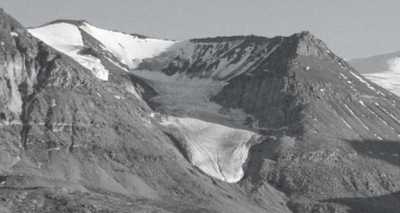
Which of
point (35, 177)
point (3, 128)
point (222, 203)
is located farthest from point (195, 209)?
point (3, 128)

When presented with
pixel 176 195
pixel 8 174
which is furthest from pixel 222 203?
pixel 8 174

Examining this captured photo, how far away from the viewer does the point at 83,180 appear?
7461 inches

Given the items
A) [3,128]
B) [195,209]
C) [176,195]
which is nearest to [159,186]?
[176,195]

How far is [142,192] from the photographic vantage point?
193000mm

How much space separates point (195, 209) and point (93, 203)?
20610 millimetres

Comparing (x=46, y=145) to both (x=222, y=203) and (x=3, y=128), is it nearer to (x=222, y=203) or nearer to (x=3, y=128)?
(x=3, y=128)

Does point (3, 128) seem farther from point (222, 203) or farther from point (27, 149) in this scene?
point (222, 203)

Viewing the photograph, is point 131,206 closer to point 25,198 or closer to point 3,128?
point 25,198

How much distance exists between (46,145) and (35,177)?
18783 millimetres

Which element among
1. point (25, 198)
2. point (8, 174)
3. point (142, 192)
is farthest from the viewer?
point (142, 192)

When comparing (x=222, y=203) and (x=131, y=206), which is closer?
(x=131, y=206)

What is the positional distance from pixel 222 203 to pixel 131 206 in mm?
24571

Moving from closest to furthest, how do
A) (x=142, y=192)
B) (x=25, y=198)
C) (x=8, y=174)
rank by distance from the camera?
1. (x=25, y=198)
2. (x=8, y=174)
3. (x=142, y=192)

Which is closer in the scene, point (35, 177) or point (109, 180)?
point (35, 177)
